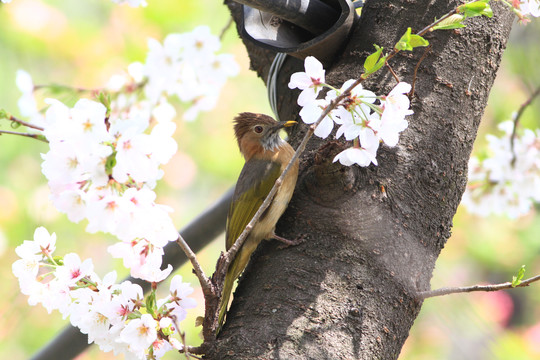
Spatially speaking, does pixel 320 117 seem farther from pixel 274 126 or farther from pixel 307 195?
pixel 274 126

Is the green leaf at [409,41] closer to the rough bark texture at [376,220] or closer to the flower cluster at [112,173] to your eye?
the rough bark texture at [376,220]

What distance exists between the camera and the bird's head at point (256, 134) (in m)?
2.81

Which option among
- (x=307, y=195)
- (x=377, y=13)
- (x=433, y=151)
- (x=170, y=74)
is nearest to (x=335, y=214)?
(x=307, y=195)

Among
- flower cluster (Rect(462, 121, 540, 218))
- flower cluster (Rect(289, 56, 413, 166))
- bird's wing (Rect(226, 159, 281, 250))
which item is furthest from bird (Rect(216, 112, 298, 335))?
flower cluster (Rect(462, 121, 540, 218))

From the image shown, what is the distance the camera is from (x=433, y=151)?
1.75 metres

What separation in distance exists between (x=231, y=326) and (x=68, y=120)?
694 millimetres

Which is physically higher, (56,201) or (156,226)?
(156,226)

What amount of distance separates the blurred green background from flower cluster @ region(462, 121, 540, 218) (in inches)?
105

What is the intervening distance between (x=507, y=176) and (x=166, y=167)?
410 centimetres

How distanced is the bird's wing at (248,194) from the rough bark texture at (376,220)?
542 millimetres

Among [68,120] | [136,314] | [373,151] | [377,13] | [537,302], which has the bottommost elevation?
[136,314]

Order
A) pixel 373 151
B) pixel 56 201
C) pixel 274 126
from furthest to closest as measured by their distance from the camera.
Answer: pixel 274 126 < pixel 373 151 < pixel 56 201

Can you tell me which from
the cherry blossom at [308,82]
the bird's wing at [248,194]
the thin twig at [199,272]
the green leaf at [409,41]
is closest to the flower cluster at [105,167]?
the thin twig at [199,272]

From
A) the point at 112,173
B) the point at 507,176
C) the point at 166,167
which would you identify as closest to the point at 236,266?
the point at 112,173
